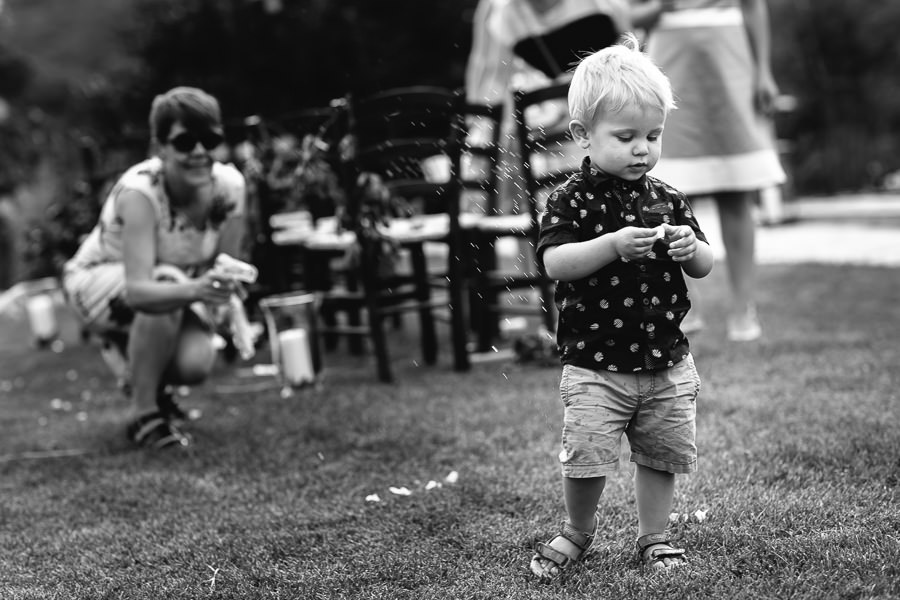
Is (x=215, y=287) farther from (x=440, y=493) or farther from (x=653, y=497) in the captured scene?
(x=653, y=497)

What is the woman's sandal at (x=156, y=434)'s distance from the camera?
3.72 meters

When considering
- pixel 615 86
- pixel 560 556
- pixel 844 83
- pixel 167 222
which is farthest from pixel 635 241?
pixel 844 83

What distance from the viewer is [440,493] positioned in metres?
2.92

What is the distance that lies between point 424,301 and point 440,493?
2.21m

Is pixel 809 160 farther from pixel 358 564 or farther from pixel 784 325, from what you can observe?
pixel 358 564

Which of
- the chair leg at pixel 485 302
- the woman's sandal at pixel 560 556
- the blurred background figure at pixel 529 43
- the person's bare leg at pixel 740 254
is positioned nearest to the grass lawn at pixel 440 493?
the woman's sandal at pixel 560 556

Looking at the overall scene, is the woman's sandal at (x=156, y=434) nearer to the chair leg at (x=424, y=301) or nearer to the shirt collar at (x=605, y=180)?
the chair leg at (x=424, y=301)

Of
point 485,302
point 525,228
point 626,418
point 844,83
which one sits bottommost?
point 485,302

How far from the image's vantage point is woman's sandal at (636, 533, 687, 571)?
2223 mm

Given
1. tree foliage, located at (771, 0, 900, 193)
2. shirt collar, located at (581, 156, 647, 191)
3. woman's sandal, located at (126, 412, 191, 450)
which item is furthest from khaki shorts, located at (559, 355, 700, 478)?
tree foliage, located at (771, 0, 900, 193)

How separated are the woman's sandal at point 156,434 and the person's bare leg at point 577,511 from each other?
182cm

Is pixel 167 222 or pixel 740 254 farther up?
pixel 167 222

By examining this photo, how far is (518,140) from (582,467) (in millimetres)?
2913

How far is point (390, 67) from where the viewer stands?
10578 millimetres
